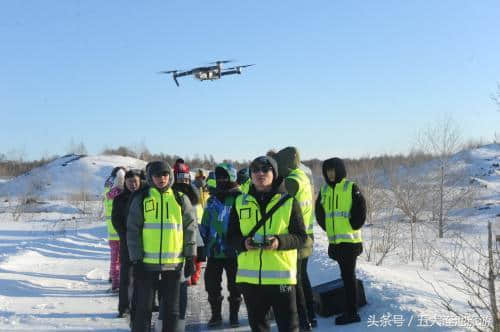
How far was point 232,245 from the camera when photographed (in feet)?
14.4

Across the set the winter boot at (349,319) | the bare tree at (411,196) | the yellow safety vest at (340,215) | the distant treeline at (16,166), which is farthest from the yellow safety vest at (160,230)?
the distant treeline at (16,166)

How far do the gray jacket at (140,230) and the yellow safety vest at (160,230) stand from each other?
4 centimetres

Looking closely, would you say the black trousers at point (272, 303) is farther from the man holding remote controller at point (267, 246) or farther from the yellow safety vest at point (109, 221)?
the yellow safety vest at point (109, 221)

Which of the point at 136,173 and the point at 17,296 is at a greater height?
the point at 136,173

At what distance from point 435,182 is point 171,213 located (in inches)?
974

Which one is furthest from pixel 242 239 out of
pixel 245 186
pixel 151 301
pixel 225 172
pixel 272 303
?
pixel 245 186

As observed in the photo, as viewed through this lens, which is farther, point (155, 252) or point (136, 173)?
point (136, 173)

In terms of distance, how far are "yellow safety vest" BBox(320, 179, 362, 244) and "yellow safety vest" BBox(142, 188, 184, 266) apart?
1.99 meters

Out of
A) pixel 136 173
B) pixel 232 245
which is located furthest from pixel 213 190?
pixel 232 245

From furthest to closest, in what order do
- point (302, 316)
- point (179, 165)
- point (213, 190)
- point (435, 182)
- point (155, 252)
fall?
1. point (435, 182)
2. point (179, 165)
3. point (213, 190)
4. point (302, 316)
5. point (155, 252)

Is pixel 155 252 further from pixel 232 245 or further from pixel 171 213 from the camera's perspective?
pixel 232 245

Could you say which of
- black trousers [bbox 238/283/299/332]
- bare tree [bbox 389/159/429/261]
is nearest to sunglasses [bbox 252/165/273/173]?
black trousers [bbox 238/283/299/332]

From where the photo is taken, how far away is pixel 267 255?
13.8ft

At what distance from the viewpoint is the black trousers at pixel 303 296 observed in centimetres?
561
